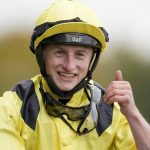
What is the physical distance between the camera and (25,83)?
6.08 m

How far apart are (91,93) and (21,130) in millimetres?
657

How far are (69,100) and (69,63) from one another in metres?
0.33

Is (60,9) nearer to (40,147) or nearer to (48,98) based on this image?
(48,98)

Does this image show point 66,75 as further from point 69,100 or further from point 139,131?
point 139,131

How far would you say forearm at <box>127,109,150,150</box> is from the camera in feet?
19.0

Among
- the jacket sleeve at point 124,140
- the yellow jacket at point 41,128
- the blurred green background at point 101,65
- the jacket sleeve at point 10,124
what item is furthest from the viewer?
the blurred green background at point 101,65

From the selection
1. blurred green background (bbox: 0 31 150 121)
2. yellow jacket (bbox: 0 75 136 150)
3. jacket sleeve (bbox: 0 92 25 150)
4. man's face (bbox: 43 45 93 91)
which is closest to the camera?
jacket sleeve (bbox: 0 92 25 150)

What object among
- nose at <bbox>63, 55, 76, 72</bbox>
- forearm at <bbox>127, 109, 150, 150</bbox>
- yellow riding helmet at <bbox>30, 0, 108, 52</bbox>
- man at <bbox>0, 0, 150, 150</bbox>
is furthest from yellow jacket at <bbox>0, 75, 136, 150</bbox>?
yellow riding helmet at <bbox>30, 0, 108, 52</bbox>

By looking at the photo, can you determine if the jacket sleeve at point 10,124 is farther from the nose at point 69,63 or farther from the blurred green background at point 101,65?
the blurred green background at point 101,65

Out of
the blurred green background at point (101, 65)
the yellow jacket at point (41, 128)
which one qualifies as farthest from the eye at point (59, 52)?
the blurred green background at point (101, 65)

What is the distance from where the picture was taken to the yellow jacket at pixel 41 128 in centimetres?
573

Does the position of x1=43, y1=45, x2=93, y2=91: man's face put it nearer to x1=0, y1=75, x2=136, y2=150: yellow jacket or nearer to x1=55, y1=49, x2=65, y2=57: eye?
x1=55, y1=49, x2=65, y2=57: eye

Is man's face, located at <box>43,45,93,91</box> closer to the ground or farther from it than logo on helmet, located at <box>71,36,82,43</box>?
closer to the ground

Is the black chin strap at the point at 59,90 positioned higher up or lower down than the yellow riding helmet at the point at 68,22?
lower down
